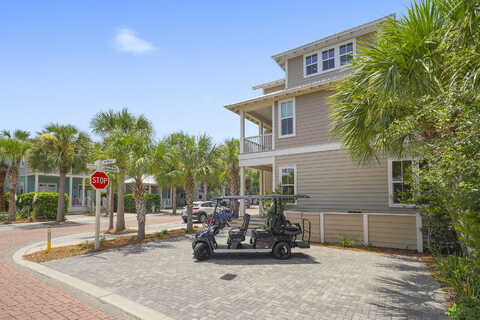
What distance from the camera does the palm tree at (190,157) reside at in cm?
1330

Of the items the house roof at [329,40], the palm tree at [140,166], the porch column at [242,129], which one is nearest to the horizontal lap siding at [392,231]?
the porch column at [242,129]

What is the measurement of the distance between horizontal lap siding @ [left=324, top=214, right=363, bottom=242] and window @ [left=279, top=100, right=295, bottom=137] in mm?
4666

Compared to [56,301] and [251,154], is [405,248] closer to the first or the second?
[251,154]

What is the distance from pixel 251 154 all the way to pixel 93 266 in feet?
29.0

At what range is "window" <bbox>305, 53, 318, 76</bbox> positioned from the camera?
1406cm

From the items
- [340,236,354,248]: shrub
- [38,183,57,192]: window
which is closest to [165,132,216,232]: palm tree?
[340,236,354,248]: shrub

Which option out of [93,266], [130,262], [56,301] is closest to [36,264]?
[93,266]

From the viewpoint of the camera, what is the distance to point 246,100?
Answer: 14.3 m

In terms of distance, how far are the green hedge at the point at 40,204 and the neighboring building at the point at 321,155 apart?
1605cm

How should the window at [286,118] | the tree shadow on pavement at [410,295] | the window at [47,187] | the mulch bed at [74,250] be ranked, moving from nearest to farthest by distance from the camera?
1. the tree shadow on pavement at [410,295]
2. the mulch bed at [74,250]
3. the window at [286,118]
4. the window at [47,187]

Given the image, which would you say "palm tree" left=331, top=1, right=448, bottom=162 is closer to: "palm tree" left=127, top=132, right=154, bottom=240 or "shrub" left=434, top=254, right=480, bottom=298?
"shrub" left=434, top=254, right=480, bottom=298

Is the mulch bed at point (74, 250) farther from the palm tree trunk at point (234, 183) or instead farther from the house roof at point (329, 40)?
the palm tree trunk at point (234, 183)

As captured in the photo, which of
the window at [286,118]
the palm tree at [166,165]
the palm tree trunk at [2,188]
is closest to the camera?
the palm tree at [166,165]

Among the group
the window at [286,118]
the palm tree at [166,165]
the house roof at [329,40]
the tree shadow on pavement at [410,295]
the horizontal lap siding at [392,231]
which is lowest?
the tree shadow on pavement at [410,295]
